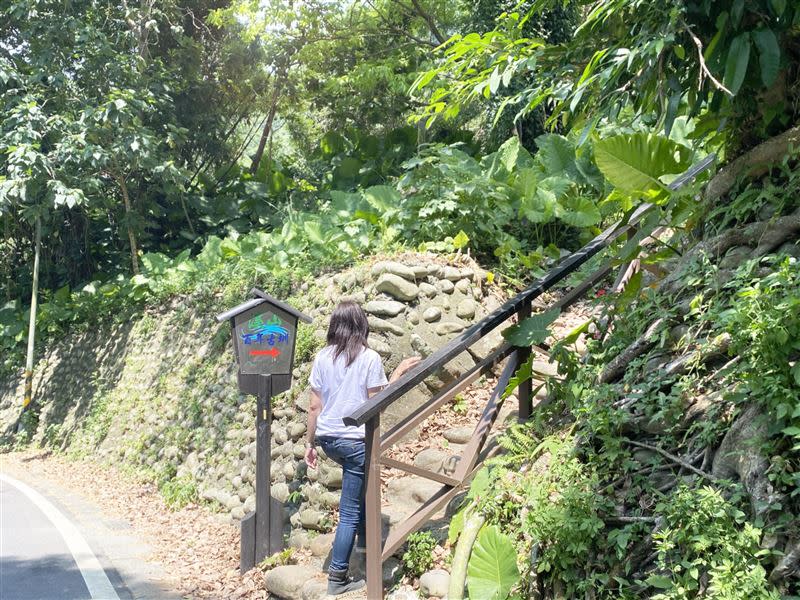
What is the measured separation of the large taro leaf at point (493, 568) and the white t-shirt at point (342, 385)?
145cm

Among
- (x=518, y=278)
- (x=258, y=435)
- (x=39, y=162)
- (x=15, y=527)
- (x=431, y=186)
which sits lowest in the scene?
(x=15, y=527)

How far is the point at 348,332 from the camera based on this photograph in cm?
548

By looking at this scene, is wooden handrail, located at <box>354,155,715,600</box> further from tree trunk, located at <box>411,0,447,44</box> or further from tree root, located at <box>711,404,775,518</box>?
tree trunk, located at <box>411,0,447,44</box>

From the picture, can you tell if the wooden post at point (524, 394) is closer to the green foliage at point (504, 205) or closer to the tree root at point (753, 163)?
the tree root at point (753, 163)

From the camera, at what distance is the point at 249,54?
17625 millimetres

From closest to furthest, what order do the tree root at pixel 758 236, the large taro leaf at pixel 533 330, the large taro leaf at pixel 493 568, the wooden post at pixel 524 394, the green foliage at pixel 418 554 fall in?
the large taro leaf at pixel 493 568, the tree root at pixel 758 236, the green foliage at pixel 418 554, the large taro leaf at pixel 533 330, the wooden post at pixel 524 394

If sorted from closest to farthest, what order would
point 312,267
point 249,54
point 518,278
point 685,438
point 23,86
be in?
point 685,438 → point 518,278 → point 312,267 → point 23,86 → point 249,54

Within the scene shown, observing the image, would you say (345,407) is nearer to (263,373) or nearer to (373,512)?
(373,512)

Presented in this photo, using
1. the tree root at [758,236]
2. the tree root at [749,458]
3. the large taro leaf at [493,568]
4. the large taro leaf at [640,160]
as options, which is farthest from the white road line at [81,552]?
the tree root at [758,236]

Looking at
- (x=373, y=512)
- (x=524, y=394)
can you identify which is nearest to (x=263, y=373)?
(x=373, y=512)

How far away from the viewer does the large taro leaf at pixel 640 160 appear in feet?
16.9

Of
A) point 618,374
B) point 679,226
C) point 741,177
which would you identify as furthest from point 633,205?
point 618,374

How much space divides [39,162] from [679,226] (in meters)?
11.4

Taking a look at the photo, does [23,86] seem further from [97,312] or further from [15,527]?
[15,527]
